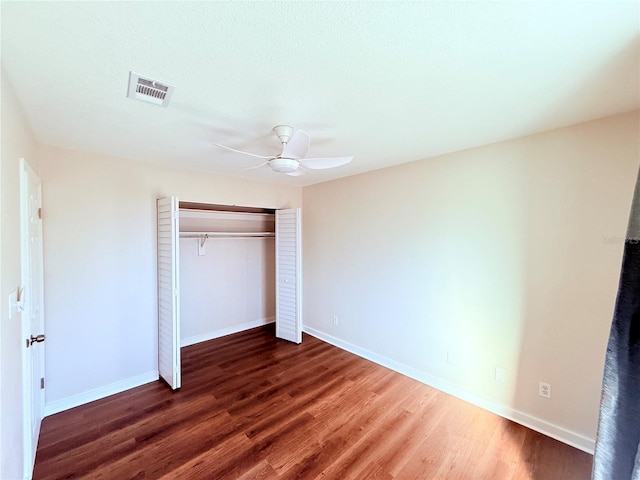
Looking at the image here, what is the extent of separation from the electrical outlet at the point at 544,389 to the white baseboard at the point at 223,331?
3.74m

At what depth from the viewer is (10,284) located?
140cm

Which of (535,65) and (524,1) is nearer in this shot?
(524,1)

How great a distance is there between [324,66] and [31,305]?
2.54 metres

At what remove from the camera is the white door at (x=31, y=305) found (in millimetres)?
1695

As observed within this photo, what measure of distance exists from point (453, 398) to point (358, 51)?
3.03m

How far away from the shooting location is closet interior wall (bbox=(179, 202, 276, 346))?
12.8 feet

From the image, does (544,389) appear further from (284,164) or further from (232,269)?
(232,269)

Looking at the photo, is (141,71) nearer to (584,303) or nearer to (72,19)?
(72,19)

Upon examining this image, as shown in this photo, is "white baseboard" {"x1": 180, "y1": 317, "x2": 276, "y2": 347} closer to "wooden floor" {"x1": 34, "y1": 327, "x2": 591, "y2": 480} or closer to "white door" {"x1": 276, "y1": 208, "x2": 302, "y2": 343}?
"white door" {"x1": 276, "y1": 208, "x2": 302, "y2": 343}

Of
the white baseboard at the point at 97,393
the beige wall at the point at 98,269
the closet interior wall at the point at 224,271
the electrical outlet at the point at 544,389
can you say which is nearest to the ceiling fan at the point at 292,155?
the beige wall at the point at 98,269

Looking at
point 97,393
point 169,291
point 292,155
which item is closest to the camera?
point 292,155

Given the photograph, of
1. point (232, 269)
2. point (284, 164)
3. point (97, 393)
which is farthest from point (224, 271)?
point (284, 164)

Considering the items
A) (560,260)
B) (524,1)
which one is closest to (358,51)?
(524,1)

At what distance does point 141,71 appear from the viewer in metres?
1.37
